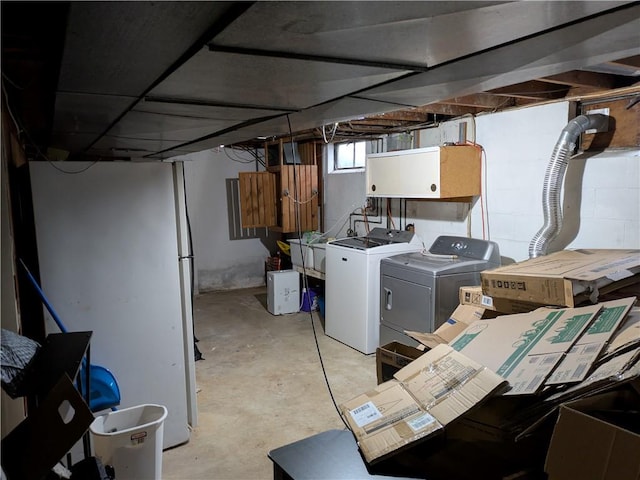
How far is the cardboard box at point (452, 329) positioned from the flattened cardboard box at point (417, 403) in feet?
1.61

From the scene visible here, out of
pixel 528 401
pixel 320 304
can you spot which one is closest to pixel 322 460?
pixel 528 401

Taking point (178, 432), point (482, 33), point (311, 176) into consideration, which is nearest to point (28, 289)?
point (178, 432)

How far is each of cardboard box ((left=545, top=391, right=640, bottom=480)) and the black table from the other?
0.45m

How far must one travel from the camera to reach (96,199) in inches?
95.9

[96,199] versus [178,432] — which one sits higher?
[96,199]

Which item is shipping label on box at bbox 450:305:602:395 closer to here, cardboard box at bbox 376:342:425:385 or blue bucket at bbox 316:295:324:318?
cardboard box at bbox 376:342:425:385

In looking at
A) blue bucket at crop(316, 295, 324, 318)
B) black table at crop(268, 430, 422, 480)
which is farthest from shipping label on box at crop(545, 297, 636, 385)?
blue bucket at crop(316, 295, 324, 318)

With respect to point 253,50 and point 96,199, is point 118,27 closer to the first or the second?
point 253,50

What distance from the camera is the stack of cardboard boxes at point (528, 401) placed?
1229 millimetres

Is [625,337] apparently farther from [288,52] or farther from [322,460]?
[288,52]

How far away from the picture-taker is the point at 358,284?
420 centimetres

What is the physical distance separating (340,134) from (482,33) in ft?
13.4

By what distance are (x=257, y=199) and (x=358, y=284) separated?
2.33 meters

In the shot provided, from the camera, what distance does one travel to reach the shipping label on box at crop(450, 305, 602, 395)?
1581mm
